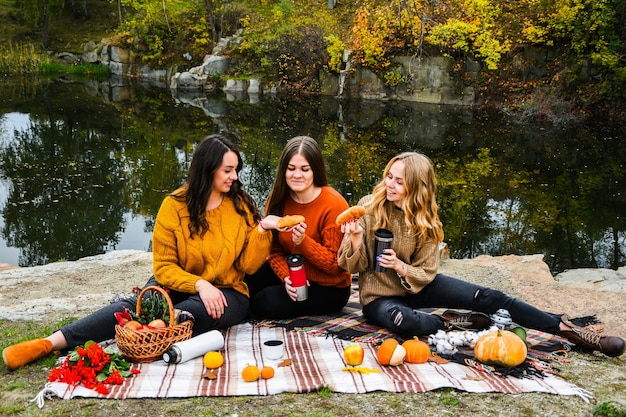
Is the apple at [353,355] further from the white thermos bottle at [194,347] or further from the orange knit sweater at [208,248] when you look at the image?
the orange knit sweater at [208,248]

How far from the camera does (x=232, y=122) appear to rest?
18.8 metres

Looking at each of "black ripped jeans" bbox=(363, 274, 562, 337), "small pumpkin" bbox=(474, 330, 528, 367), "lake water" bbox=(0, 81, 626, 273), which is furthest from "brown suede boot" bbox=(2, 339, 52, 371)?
"lake water" bbox=(0, 81, 626, 273)

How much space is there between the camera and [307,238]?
14.5 feet

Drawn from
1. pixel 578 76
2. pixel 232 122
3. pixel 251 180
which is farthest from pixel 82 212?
pixel 578 76

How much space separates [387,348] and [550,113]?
1786cm

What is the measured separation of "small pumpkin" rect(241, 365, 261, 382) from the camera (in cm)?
354

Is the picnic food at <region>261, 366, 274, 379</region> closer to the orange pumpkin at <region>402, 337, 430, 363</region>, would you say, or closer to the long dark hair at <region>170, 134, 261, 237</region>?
the orange pumpkin at <region>402, 337, 430, 363</region>

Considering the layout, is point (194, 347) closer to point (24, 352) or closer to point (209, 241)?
point (209, 241)

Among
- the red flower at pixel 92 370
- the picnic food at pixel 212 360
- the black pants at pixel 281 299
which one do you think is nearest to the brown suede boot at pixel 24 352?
the red flower at pixel 92 370

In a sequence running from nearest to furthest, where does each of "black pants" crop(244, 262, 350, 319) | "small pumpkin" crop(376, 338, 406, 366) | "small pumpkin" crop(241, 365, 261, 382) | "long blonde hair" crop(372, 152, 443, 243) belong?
"small pumpkin" crop(241, 365, 261, 382), "small pumpkin" crop(376, 338, 406, 366), "long blonde hair" crop(372, 152, 443, 243), "black pants" crop(244, 262, 350, 319)

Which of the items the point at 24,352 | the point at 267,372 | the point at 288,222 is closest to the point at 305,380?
the point at 267,372

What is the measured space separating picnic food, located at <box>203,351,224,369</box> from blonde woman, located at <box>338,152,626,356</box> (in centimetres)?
118

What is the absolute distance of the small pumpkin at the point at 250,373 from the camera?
354cm

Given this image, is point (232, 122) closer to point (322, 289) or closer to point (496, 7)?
point (496, 7)
